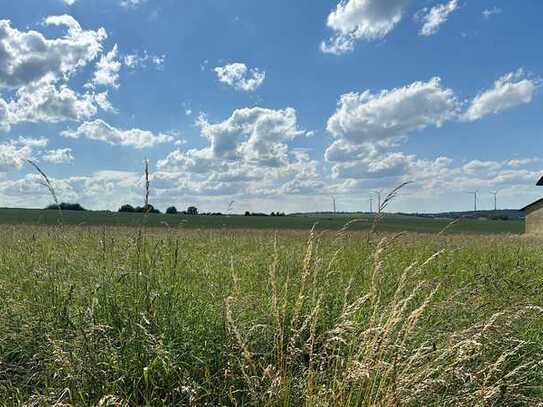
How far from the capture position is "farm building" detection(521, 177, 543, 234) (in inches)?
1432

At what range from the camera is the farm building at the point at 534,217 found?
36.4m

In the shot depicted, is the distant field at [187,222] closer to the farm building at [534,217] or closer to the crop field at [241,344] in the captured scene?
the crop field at [241,344]

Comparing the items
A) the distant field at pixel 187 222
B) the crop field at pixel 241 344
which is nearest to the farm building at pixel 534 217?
the distant field at pixel 187 222

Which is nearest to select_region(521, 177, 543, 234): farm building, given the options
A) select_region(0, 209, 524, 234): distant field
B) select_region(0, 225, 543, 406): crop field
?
select_region(0, 209, 524, 234): distant field

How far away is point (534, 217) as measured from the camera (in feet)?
122

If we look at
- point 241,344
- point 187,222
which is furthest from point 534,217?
point 241,344

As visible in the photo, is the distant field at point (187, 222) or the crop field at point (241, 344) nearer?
the crop field at point (241, 344)

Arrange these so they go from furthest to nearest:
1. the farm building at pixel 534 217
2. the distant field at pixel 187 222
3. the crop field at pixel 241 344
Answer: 1. the farm building at pixel 534 217
2. the distant field at pixel 187 222
3. the crop field at pixel 241 344

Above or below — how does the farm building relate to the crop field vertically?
above

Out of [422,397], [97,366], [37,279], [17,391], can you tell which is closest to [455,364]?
[422,397]

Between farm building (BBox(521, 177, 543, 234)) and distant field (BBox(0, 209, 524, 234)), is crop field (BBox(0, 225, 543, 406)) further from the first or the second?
farm building (BBox(521, 177, 543, 234))

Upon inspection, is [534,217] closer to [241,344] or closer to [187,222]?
[187,222]

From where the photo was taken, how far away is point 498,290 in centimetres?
552

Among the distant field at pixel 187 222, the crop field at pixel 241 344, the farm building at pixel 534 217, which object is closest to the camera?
the crop field at pixel 241 344
